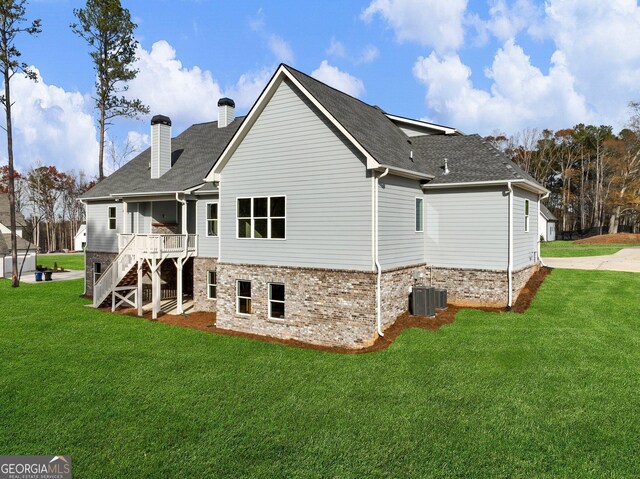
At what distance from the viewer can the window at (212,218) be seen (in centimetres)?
1889

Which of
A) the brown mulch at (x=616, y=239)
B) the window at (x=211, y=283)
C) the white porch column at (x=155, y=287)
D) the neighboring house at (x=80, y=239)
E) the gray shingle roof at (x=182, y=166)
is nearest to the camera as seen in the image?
the white porch column at (x=155, y=287)

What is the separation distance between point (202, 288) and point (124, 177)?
9130 mm

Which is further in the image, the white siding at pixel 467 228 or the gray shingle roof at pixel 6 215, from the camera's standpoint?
the gray shingle roof at pixel 6 215

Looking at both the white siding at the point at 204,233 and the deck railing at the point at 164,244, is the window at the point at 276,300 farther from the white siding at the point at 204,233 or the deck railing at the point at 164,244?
the deck railing at the point at 164,244

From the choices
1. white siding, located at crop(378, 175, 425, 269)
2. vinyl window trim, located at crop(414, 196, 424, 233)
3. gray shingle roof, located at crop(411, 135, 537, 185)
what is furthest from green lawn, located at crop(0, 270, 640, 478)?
gray shingle roof, located at crop(411, 135, 537, 185)

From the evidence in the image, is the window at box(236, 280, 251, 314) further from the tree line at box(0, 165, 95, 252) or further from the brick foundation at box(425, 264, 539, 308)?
the tree line at box(0, 165, 95, 252)

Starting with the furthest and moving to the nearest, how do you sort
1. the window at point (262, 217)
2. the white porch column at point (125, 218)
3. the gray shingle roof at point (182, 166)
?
the white porch column at point (125, 218) → the gray shingle roof at point (182, 166) → the window at point (262, 217)

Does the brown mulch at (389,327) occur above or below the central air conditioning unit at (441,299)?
below

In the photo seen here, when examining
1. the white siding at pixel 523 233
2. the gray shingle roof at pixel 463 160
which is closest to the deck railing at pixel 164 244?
the gray shingle roof at pixel 463 160

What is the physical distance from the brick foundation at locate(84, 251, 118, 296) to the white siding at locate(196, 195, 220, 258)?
6664 mm

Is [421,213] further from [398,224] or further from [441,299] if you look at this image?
[441,299]

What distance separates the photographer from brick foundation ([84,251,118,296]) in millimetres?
22981

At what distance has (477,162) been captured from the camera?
16.8 meters

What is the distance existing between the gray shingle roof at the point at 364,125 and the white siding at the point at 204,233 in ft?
23.3
